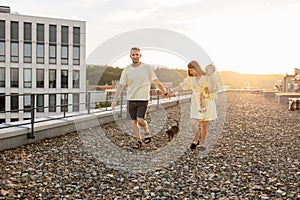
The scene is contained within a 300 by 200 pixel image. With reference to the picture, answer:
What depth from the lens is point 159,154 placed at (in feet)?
17.3

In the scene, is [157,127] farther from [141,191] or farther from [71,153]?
[141,191]

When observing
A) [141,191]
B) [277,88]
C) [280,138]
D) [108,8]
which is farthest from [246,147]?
[277,88]

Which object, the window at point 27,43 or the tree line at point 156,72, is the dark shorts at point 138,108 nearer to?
the tree line at point 156,72

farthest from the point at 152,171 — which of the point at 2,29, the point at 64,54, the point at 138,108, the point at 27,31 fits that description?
the point at 2,29

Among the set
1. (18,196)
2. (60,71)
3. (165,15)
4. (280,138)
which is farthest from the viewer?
(60,71)

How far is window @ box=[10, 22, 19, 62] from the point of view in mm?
31873

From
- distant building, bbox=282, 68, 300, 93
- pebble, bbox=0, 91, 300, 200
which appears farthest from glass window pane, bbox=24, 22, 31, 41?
pebble, bbox=0, 91, 300, 200

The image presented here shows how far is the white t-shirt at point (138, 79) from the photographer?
5094mm

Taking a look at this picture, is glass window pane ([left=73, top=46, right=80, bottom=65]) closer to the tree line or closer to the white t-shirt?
the tree line

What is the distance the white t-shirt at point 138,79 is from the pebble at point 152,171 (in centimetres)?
93

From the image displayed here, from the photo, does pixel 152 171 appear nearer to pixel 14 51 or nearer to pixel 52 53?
pixel 52 53

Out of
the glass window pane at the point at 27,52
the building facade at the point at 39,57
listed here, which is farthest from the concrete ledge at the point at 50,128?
the glass window pane at the point at 27,52

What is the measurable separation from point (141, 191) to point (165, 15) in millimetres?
4945

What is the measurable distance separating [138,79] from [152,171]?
147 centimetres
